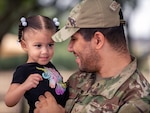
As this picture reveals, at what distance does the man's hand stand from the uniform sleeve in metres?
0.50

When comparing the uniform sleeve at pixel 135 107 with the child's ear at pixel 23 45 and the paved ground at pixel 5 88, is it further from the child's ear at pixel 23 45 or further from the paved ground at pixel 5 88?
the paved ground at pixel 5 88

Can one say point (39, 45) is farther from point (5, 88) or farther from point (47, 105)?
point (5, 88)

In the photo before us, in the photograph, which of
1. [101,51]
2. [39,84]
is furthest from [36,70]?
[101,51]

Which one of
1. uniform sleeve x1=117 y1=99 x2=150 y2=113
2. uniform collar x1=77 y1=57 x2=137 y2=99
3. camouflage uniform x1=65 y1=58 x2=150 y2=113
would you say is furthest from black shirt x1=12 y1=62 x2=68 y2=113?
uniform sleeve x1=117 y1=99 x2=150 y2=113

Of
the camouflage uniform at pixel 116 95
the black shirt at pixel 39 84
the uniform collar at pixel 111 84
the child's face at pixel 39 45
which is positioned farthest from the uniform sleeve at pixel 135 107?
the child's face at pixel 39 45

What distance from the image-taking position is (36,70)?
134 inches

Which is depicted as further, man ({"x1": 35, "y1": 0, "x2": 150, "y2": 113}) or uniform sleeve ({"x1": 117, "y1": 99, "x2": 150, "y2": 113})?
man ({"x1": 35, "y1": 0, "x2": 150, "y2": 113})

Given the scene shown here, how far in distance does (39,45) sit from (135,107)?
31.7 inches

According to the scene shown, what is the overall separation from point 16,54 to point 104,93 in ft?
54.2

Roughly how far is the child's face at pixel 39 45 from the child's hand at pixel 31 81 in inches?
4.8

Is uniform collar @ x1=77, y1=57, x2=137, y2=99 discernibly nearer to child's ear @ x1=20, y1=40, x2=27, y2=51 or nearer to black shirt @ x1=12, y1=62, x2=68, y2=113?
black shirt @ x1=12, y1=62, x2=68, y2=113

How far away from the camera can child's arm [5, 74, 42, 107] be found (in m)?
3.32

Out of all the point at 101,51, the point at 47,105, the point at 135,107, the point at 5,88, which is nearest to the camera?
the point at 135,107

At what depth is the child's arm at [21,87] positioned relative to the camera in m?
3.32
